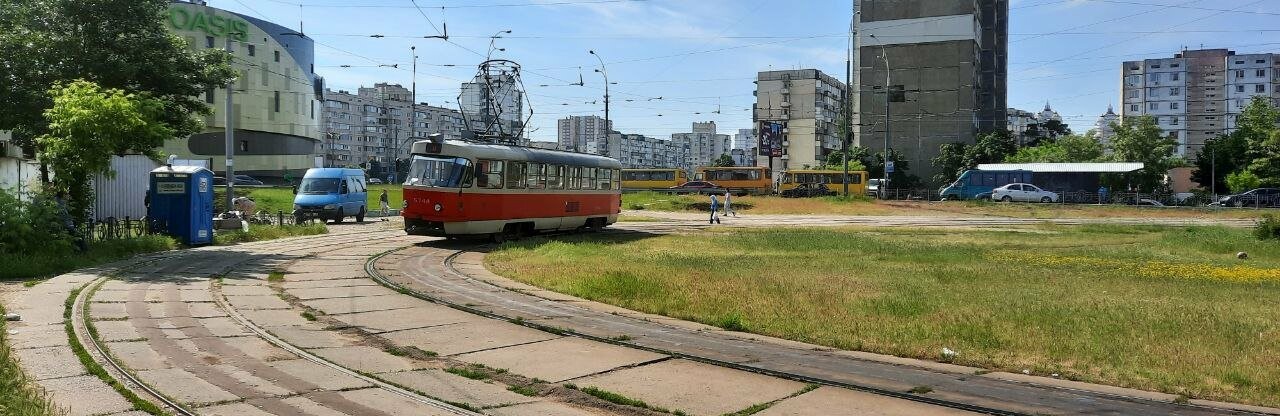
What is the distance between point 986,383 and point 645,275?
8098 mm

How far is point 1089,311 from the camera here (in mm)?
11320

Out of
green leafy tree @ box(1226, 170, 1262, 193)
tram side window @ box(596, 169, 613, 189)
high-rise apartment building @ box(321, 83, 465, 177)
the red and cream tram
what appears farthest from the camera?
high-rise apartment building @ box(321, 83, 465, 177)

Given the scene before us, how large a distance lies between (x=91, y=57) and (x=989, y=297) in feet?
60.5

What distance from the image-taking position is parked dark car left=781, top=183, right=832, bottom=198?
72.4 metres

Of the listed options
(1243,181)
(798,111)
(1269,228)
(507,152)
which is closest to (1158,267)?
(1269,228)

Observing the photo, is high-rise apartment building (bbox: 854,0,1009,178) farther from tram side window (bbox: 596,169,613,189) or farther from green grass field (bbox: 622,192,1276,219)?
tram side window (bbox: 596,169,613,189)

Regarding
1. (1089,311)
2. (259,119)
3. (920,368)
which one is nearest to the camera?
(920,368)

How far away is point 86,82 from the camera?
17734 millimetres

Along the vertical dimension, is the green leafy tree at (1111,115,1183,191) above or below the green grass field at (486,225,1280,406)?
above

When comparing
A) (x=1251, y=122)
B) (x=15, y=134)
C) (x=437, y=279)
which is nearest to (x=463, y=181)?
(x=437, y=279)

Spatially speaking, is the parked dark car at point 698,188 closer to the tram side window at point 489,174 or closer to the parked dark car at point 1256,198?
the parked dark car at point 1256,198

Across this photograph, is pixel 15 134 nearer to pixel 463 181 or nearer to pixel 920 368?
pixel 463 181

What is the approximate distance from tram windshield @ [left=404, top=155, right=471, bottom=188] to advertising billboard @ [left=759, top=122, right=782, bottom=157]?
5474cm

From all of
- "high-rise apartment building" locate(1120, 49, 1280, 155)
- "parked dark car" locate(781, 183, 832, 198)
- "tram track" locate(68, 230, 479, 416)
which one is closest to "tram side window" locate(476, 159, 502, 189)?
"tram track" locate(68, 230, 479, 416)
